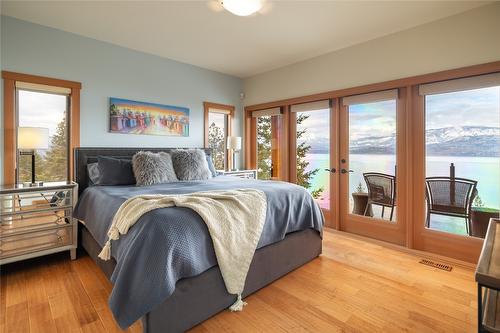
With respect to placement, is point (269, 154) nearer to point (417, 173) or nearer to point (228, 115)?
point (228, 115)

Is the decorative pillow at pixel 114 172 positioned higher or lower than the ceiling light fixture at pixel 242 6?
lower

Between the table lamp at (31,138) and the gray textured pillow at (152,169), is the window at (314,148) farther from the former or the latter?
the table lamp at (31,138)

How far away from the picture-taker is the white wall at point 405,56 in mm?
2502

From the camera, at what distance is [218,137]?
4.82 m

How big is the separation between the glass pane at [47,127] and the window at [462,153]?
14.3 feet

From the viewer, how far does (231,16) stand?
2.75 m

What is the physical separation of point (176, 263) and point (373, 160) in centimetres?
290

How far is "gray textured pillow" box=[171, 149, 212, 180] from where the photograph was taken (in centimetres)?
327

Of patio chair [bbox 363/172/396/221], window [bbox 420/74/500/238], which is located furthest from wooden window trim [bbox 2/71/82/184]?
window [bbox 420/74/500/238]

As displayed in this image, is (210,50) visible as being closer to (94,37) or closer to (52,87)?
(94,37)

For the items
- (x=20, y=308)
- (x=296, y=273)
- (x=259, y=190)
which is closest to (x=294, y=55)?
(x=259, y=190)

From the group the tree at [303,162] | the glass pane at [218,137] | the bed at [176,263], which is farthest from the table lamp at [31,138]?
the tree at [303,162]

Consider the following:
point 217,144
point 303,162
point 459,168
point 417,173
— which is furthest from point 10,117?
point 459,168

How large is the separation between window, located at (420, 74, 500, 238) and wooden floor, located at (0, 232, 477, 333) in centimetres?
59
